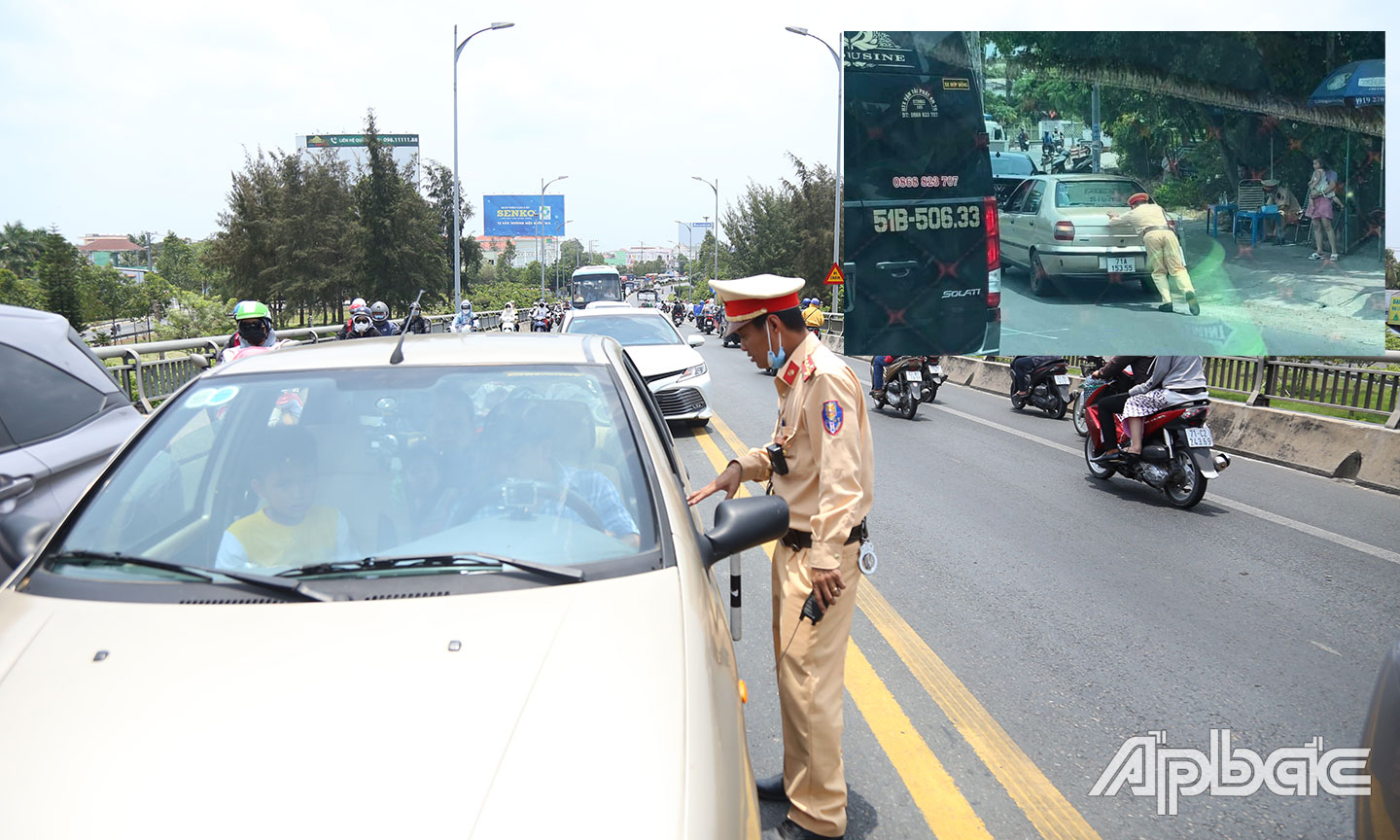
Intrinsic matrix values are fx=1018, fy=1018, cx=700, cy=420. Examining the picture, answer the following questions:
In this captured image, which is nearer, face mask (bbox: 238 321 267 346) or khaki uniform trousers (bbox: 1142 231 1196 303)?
face mask (bbox: 238 321 267 346)

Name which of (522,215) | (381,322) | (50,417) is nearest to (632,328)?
(381,322)

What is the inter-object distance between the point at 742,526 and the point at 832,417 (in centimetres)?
58

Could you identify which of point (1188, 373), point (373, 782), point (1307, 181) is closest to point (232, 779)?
point (373, 782)

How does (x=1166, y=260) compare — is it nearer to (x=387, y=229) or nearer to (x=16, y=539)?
(x=16, y=539)

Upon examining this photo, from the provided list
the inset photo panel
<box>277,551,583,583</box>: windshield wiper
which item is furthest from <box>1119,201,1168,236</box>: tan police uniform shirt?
<box>277,551,583,583</box>: windshield wiper

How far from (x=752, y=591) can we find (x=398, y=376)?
11.4 feet

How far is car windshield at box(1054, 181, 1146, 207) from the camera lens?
353 inches

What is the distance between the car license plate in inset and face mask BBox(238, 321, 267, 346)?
750cm

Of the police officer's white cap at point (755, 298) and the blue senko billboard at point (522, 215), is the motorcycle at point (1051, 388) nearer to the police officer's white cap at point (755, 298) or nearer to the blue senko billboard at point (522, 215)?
the police officer's white cap at point (755, 298)

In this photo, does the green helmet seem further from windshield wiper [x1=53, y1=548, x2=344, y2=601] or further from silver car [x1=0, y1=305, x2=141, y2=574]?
windshield wiper [x1=53, y1=548, x2=344, y2=601]

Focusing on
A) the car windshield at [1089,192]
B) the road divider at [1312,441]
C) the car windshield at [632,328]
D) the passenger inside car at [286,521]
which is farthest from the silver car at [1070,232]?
the passenger inside car at [286,521]

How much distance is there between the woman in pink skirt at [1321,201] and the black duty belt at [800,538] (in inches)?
331

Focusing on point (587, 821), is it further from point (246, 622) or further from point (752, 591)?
point (752, 591)

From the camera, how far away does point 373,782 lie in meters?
1.73
